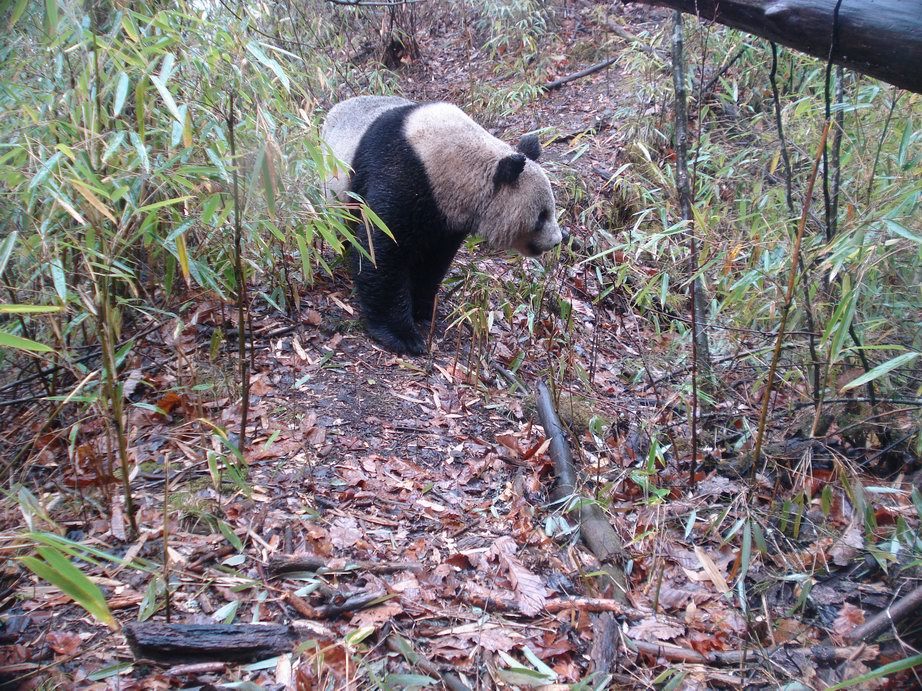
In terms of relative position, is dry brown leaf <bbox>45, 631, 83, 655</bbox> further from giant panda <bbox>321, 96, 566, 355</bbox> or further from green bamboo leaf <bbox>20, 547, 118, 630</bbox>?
giant panda <bbox>321, 96, 566, 355</bbox>

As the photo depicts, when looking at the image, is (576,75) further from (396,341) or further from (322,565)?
(322,565)

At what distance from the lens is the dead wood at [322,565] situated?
2.48 metres

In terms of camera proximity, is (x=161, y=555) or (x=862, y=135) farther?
(x=862, y=135)

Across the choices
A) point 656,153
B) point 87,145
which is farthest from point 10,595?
point 656,153

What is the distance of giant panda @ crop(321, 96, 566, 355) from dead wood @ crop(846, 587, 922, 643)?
9.97 feet

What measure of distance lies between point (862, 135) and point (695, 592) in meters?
2.83

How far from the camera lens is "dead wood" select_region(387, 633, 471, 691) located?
216cm

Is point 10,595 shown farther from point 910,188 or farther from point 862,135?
point 862,135

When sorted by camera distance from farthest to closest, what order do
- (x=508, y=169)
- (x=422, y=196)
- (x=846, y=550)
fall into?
(x=508, y=169) < (x=422, y=196) < (x=846, y=550)

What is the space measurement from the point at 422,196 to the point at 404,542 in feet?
8.31

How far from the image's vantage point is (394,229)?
4.49m

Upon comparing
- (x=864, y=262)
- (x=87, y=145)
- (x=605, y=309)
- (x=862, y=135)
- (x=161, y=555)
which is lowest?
(x=605, y=309)

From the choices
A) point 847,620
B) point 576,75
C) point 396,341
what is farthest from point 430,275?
point 576,75

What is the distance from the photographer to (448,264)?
498 cm
